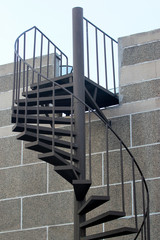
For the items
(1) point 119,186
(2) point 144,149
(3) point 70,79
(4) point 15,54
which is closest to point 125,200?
(1) point 119,186

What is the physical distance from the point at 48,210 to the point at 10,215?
57 cm

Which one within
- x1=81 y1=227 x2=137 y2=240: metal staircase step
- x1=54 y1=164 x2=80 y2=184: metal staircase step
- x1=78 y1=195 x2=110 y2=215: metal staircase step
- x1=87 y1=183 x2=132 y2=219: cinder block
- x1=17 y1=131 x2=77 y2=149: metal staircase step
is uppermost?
x1=17 y1=131 x2=77 y2=149: metal staircase step

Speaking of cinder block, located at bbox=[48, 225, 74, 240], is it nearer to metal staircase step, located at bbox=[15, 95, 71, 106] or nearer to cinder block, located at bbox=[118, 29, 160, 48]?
metal staircase step, located at bbox=[15, 95, 71, 106]

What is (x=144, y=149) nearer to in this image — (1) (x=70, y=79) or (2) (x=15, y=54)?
(1) (x=70, y=79)

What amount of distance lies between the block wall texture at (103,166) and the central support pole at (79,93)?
0.54 m

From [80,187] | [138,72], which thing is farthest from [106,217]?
[138,72]

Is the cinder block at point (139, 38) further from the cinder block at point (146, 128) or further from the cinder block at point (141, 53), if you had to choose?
the cinder block at point (146, 128)

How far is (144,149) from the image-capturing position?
7184 mm

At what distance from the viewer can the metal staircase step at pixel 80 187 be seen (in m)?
6.33

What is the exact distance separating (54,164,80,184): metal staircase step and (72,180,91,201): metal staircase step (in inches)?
5.3

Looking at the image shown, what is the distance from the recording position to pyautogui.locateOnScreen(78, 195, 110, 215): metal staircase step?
621 centimetres

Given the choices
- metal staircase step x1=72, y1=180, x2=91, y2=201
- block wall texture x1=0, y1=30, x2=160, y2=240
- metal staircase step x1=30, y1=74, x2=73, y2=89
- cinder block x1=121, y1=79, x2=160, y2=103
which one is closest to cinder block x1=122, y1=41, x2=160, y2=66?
block wall texture x1=0, y1=30, x2=160, y2=240

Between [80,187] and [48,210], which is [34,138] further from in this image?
[48,210]

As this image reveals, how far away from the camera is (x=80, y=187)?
253 inches
